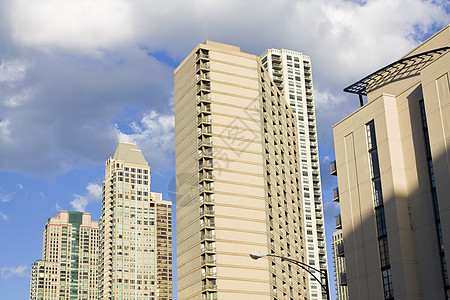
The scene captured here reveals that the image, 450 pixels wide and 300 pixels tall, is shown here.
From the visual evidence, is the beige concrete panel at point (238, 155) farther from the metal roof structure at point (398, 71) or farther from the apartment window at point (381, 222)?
the apartment window at point (381, 222)

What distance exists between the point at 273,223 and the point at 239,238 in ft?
36.0

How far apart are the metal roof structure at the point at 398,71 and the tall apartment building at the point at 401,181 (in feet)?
0.37

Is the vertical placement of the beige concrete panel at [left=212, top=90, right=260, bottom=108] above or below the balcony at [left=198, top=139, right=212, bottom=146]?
above

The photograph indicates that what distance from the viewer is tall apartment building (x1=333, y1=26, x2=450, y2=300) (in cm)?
6244

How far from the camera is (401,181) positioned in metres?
67.8

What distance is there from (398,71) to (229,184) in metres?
61.7

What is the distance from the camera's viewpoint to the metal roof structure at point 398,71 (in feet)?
229

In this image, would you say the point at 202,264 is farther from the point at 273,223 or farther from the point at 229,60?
the point at 229,60

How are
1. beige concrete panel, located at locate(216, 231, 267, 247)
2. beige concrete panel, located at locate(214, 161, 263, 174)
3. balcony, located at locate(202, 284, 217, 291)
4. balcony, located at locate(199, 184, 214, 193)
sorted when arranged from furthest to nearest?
1. beige concrete panel, located at locate(214, 161, 263, 174)
2. balcony, located at locate(199, 184, 214, 193)
3. beige concrete panel, located at locate(216, 231, 267, 247)
4. balcony, located at locate(202, 284, 217, 291)

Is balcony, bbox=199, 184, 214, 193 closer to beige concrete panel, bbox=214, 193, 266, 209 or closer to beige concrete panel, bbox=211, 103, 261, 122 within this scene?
beige concrete panel, bbox=214, 193, 266, 209

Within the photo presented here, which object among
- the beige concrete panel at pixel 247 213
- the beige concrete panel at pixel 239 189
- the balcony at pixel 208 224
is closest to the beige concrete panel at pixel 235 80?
the beige concrete panel at pixel 239 189

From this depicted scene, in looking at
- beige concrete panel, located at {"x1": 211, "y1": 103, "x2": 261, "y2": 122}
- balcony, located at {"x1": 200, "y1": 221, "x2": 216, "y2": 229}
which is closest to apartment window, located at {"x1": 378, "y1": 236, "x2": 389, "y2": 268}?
balcony, located at {"x1": 200, "y1": 221, "x2": 216, "y2": 229}

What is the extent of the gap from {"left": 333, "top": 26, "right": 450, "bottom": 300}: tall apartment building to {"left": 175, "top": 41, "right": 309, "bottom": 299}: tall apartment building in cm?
5412

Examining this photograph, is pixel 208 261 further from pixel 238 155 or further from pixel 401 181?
pixel 401 181
